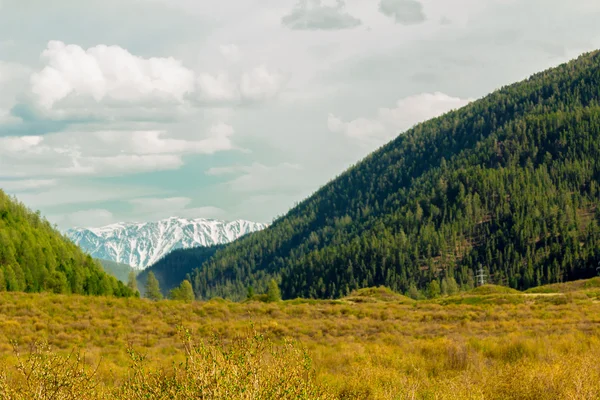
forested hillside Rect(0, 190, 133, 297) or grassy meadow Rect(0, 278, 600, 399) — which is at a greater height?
forested hillside Rect(0, 190, 133, 297)

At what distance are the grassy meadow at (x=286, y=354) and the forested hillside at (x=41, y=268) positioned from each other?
107 feet

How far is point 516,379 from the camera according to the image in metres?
12.0

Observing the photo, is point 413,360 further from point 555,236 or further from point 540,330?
point 555,236

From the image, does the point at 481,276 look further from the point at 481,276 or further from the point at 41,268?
the point at 41,268

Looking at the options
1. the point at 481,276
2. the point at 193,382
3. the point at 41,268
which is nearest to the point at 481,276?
the point at 481,276

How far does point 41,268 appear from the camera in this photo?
3226 inches

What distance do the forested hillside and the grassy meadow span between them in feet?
107

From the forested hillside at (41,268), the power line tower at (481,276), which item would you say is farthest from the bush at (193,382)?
the power line tower at (481,276)

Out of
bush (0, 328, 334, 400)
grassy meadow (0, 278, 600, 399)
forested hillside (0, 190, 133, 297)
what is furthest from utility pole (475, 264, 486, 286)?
bush (0, 328, 334, 400)

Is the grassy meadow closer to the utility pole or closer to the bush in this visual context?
the bush

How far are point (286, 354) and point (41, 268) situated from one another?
281 ft

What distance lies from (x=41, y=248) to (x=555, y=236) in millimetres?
147542

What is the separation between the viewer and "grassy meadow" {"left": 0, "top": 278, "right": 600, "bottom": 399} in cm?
773

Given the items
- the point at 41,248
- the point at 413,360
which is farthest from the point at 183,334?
the point at 41,248
